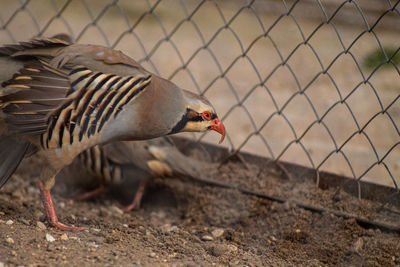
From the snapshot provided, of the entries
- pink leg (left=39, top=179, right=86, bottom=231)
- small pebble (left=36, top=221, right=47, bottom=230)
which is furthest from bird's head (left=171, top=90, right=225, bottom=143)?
small pebble (left=36, top=221, right=47, bottom=230)

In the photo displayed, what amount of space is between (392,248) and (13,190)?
281cm

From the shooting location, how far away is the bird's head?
3.49m

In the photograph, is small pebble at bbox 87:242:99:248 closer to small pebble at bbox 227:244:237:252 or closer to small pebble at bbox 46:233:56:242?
small pebble at bbox 46:233:56:242

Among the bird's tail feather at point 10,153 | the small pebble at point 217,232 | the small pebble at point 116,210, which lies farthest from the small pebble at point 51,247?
the small pebble at point 116,210

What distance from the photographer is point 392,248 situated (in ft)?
10.6

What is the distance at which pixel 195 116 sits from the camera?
3.53m

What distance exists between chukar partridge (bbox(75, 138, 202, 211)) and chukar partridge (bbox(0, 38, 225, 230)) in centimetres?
80

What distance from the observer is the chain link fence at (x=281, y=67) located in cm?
467

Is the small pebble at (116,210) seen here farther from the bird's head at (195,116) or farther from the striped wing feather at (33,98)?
the striped wing feather at (33,98)

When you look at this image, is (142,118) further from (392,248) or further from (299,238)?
(392,248)

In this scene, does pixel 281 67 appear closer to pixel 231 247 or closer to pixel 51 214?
pixel 231 247

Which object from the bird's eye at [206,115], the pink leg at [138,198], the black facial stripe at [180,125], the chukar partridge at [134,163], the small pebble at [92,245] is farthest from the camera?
the pink leg at [138,198]

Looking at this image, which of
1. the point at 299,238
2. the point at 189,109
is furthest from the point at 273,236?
the point at 189,109

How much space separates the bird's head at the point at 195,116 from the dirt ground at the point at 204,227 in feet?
2.29
